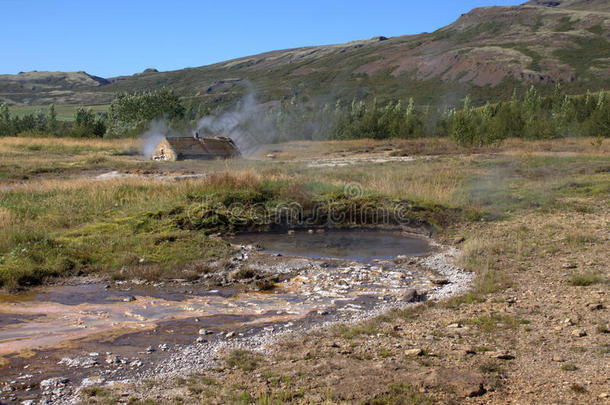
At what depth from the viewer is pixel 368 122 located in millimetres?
54406

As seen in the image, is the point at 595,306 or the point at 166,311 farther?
the point at 166,311

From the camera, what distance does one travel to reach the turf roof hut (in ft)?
98.4

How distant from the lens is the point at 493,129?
39062mm

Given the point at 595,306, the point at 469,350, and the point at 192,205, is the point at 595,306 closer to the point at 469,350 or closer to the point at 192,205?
the point at 469,350

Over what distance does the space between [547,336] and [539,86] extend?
3985 inches

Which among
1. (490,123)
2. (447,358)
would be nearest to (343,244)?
(447,358)

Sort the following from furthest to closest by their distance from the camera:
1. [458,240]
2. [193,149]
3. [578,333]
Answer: [193,149], [458,240], [578,333]

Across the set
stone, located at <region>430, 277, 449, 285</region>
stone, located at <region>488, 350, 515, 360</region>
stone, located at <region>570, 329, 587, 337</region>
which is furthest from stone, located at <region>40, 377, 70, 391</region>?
stone, located at <region>430, 277, 449, 285</region>

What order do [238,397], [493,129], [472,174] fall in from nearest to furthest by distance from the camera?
[238,397]
[472,174]
[493,129]

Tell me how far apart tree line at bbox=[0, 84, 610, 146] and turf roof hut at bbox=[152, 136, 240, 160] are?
15.2 meters

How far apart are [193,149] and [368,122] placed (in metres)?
27.5

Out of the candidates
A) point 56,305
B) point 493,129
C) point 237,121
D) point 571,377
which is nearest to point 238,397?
point 571,377

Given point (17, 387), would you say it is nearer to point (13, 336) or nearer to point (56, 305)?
point (13, 336)

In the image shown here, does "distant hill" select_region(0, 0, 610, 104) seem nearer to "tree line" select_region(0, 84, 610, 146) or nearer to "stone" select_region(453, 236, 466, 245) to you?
"tree line" select_region(0, 84, 610, 146)
